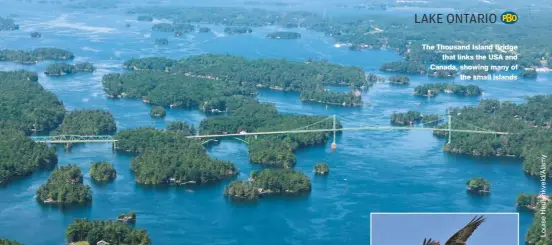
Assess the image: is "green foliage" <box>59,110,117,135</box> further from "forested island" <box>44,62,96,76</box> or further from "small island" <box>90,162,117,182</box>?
"forested island" <box>44,62,96,76</box>

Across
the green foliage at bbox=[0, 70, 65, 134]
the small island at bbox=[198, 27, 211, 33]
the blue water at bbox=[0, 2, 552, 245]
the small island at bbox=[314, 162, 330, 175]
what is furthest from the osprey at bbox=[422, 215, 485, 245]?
the small island at bbox=[198, 27, 211, 33]

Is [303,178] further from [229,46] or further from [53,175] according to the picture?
[229,46]

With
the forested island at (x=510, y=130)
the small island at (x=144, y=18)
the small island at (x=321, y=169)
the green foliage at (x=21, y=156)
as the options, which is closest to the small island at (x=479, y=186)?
the forested island at (x=510, y=130)

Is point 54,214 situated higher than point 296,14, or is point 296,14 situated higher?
point 296,14

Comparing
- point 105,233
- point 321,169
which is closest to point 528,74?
point 321,169

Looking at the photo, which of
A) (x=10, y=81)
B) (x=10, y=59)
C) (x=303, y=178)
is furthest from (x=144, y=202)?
(x=10, y=59)

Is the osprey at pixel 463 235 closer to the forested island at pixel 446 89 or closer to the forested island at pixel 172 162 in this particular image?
the forested island at pixel 172 162
